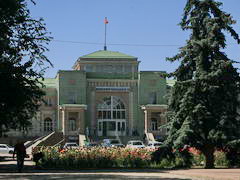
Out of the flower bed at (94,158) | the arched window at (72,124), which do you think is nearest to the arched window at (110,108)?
the arched window at (72,124)

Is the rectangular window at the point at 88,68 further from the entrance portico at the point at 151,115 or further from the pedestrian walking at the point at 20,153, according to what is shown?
the pedestrian walking at the point at 20,153

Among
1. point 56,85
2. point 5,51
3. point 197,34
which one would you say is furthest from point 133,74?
point 5,51

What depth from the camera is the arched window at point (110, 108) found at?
69125 millimetres

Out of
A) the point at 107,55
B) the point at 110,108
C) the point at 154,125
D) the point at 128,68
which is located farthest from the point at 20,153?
the point at 107,55

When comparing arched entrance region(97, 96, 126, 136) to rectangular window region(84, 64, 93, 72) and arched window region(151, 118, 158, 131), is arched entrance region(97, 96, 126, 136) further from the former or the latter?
rectangular window region(84, 64, 93, 72)

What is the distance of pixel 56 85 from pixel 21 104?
48.7 meters

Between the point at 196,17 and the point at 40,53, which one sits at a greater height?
the point at 196,17

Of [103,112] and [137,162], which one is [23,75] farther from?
[103,112]

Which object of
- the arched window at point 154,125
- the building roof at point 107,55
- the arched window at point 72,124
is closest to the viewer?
the arched window at point 72,124

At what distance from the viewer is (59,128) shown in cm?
6838

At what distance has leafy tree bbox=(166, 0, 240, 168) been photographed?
2555cm

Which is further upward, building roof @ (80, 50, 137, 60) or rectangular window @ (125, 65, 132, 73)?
building roof @ (80, 50, 137, 60)

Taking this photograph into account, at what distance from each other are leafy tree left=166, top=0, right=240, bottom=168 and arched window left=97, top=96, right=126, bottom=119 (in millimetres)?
41864

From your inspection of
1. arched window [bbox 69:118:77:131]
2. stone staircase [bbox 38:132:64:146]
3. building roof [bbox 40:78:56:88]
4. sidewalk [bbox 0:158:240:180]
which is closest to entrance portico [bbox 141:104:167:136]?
arched window [bbox 69:118:77:131]
